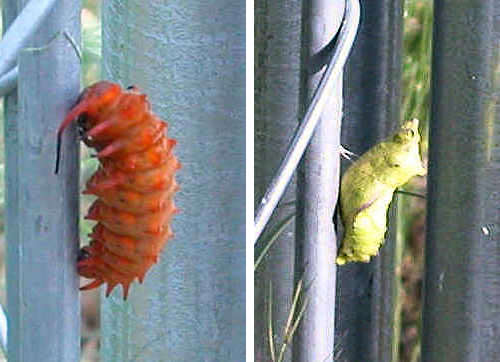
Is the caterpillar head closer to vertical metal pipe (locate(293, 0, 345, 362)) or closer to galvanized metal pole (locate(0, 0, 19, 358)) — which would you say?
galvanized metal pole (locate(0, 0, 19, 358))

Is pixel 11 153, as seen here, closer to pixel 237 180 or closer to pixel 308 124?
pixel 237 180

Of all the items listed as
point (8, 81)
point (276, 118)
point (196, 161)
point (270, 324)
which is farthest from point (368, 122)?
point (8, 81)

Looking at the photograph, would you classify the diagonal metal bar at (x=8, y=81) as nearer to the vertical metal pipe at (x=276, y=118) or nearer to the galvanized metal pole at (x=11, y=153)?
the galvanized metal pole at (x=11, y=153)

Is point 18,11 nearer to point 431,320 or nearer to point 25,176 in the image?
point 25,176

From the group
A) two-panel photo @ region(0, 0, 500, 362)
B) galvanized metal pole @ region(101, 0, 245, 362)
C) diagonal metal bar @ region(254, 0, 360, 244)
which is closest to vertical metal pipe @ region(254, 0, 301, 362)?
two-panel photo @ region(0, 0, 500, 362)

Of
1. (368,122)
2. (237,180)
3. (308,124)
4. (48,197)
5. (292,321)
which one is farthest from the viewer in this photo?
(368,122)

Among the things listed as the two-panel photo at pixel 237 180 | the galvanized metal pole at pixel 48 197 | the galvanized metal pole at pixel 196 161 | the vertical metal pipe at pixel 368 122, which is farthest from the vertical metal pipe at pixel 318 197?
the galvanized metal pole at pixel 48 197
